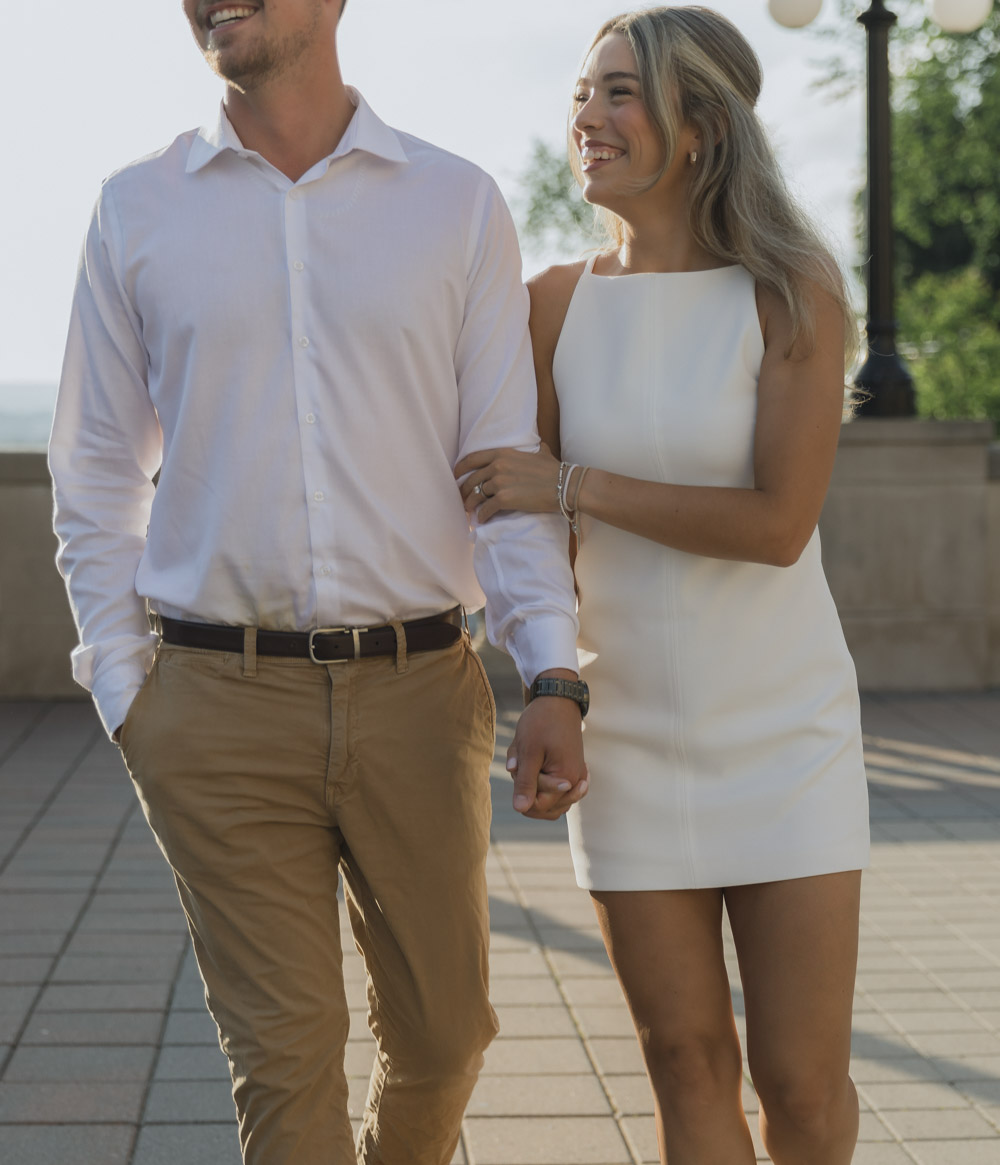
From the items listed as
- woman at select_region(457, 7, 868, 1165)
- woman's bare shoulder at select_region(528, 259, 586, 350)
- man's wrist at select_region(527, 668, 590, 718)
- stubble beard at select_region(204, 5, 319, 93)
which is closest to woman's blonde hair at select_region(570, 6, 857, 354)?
woman at select_region(457, 7, 868, 1165)

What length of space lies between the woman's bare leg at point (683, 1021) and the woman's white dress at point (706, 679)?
66 mm

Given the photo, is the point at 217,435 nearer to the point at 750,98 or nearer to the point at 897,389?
the point at 750,98

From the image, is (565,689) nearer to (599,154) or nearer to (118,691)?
(118,691)

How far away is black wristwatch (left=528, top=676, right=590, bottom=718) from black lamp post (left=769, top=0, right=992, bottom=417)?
7238 mm

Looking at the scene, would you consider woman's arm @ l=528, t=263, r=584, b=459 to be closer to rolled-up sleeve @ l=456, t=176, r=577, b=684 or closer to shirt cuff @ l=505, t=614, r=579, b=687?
rolled-up sleeve @ l=456, t=176, r=577, b=684

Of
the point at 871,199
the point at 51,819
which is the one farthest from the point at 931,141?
the point at 51,819

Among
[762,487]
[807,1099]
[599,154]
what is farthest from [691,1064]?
[599,154]

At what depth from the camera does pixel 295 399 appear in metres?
2.38

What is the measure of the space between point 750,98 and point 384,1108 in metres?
1.78

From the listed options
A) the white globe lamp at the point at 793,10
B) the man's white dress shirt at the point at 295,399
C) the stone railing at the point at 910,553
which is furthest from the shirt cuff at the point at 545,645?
the white globe lamp at the point at 793,10

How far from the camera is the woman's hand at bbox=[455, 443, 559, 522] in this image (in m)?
2.45

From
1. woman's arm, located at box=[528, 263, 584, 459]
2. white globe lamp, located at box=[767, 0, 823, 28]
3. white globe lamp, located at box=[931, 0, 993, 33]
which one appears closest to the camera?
woman's arm, located at box=[528, 263, 584, 459]

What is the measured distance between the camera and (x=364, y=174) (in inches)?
97.7

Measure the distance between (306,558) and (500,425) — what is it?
1.26ft
